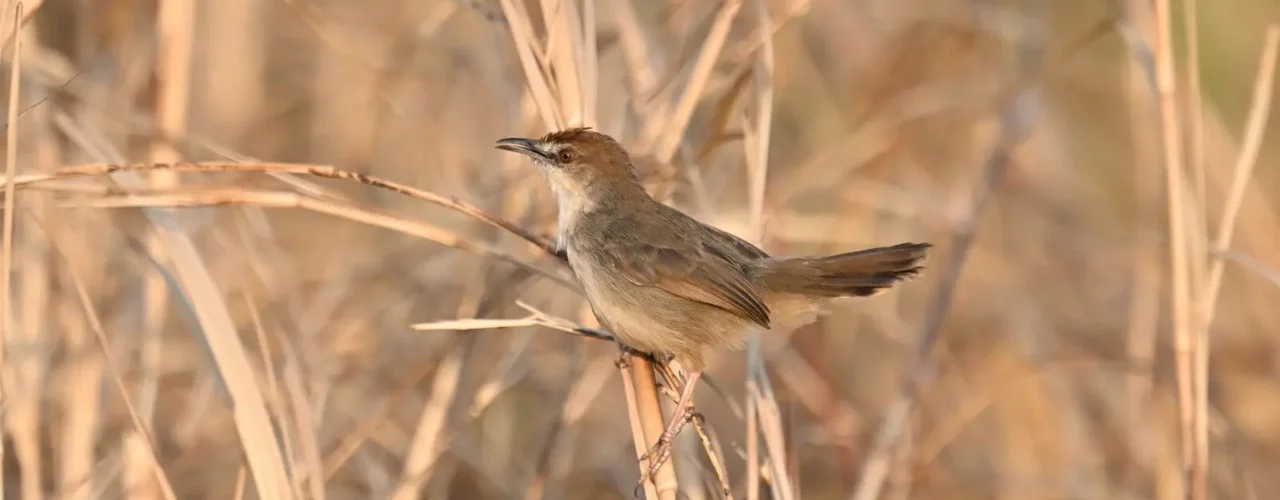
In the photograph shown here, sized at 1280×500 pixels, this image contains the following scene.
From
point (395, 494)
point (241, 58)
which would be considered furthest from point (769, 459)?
point (241, 58)

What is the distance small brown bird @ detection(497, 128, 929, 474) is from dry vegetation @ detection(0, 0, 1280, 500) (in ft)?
0.27

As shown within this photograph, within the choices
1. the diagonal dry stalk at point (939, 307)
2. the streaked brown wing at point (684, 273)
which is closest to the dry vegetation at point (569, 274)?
the diagonal dry stalk at point (939, 307)

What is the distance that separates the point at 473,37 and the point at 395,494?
1.74m

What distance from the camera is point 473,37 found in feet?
12.5

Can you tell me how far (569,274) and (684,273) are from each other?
358mm

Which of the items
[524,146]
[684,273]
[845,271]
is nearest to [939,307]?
[845,271]

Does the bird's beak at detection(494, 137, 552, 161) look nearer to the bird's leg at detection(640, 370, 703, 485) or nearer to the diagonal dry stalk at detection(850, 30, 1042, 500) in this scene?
the bird's leg at detection(640, 370, 703, 485)

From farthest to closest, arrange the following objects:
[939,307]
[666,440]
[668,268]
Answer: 1. [939,307]
2. [668,268]
3. [666,440]

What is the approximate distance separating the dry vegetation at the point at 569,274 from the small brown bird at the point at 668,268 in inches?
3.2

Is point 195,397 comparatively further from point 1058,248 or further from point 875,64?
point 1058,248

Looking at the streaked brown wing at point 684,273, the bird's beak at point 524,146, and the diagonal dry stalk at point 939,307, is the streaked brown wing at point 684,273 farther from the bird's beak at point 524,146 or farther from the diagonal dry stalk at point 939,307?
the diagonal dry stalk at point 939,307

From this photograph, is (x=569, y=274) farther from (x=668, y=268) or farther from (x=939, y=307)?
(x=939, y=307)

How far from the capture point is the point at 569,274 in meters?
2.71

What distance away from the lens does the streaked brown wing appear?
2.42 m
